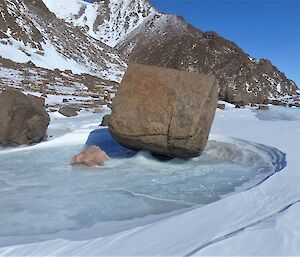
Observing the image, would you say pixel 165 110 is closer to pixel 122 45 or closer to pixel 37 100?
pixel 37 100

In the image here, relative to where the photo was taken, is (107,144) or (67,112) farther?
(67,112)

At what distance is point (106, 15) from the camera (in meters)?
165

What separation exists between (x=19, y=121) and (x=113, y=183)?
463 centimetres

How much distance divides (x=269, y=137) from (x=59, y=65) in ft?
157

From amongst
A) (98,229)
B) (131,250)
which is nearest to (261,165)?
(98,229)

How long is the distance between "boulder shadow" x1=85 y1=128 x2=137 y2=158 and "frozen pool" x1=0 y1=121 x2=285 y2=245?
0.03 m

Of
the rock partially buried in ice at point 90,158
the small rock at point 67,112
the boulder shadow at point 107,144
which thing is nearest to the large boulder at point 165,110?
the rock partially buried in ice at point 90,158

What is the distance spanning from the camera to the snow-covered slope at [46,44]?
52.6 m

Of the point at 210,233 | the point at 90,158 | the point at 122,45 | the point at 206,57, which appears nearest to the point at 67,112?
the point at 90,158

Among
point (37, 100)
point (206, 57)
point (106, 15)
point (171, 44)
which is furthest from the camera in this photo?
point (106, 15)

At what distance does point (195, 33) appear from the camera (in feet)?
401

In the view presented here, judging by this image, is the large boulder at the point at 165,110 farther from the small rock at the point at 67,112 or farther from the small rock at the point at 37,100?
the small rock at the point at 67,112

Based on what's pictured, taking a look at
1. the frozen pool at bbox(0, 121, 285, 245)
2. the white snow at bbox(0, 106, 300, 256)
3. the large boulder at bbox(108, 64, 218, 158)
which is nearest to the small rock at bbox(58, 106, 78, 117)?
the frozen pool at bbox(0, 121, 285, 245)

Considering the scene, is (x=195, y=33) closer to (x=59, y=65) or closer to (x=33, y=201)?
(x=59, y=65)
